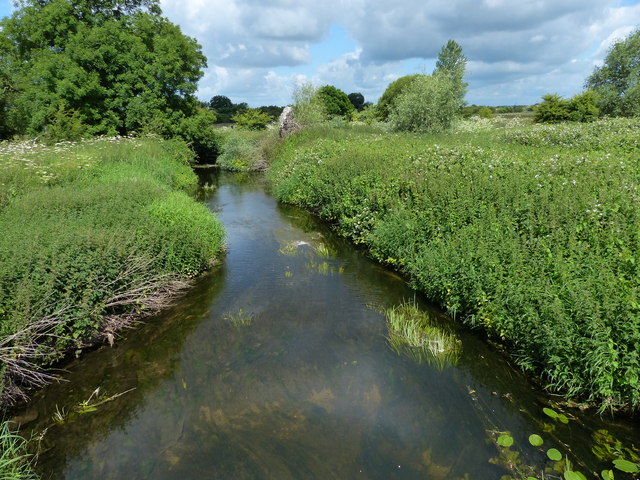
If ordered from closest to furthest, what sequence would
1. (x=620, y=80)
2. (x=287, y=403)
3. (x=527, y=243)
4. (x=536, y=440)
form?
(x=536, y=440) → (x=287, y=403) → (x=527, y=243) → (x=620, y=80)

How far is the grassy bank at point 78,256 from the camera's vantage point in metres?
5.59

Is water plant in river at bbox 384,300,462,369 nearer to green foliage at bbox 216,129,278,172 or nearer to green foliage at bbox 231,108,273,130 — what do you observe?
green foliage at bbox 216,129,278,172

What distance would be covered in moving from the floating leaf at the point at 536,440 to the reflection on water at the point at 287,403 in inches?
4.2

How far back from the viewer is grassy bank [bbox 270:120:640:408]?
5.08 meters

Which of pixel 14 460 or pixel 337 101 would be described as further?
pixel 337 101

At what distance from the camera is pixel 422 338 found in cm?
698

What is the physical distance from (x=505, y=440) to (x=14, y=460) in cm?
576

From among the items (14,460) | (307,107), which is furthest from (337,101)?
(14,460)

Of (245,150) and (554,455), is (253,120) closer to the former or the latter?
(245,150)

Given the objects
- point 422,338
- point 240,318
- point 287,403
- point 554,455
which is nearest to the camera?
point 554,455

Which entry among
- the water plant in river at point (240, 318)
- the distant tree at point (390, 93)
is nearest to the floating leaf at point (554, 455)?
the water plant in river at point (240, 318)

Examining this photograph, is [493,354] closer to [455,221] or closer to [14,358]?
[455,221]

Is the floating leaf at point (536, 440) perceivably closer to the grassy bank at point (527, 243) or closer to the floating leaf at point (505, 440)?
the floating leaf at point (505, 440)

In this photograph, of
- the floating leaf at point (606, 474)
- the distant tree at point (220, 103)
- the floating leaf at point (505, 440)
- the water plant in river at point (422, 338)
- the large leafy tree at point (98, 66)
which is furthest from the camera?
the distant tree at point (220, 103)
